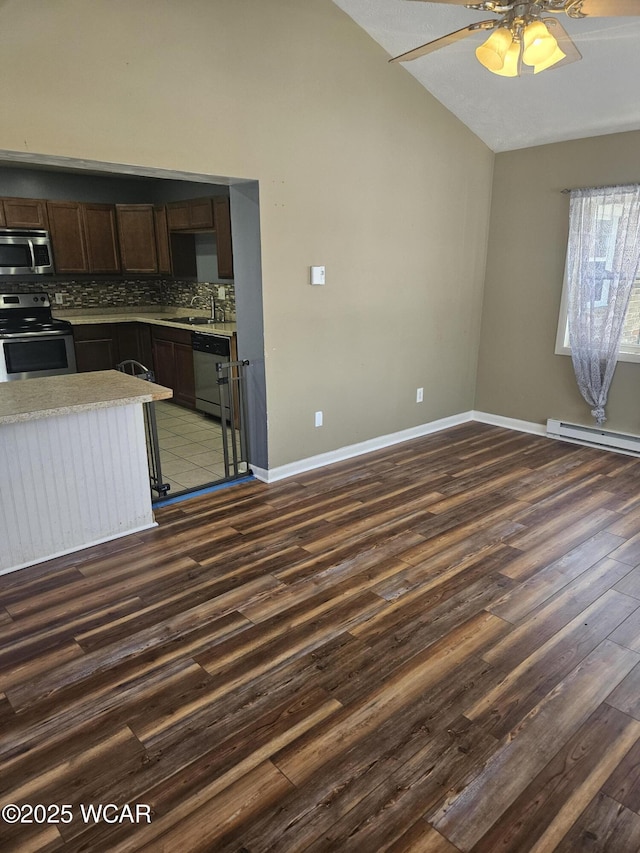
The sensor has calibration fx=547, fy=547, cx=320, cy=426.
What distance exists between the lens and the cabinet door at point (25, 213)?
585 centimetres

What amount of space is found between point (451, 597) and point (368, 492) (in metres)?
1.31

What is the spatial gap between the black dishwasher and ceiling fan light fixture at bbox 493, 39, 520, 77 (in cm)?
310

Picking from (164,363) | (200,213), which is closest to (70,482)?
(164,363)

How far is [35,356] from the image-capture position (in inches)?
224

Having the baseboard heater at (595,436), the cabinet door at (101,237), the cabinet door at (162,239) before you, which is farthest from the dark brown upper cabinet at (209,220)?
the baseboard heater at (595,436)

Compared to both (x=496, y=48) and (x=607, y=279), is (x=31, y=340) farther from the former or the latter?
(x=607, y=279)

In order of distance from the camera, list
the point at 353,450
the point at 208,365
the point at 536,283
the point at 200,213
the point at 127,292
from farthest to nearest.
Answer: the point at 127,292 → the point at 200,213 → the point at 208,365 → the point at 536,283 → the point at 353,450

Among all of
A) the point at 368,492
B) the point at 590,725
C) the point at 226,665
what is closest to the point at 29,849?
the point at 226,665

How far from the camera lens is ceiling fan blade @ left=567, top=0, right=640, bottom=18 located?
2057 millimetres

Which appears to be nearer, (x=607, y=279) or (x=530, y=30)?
(x=530, y=30)

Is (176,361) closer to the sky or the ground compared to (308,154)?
closer to the ground

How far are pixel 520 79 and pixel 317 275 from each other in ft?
6.71

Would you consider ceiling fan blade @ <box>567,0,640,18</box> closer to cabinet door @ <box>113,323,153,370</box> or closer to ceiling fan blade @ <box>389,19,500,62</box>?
ceiling fan blade @ <box>389,19,500,62</box>

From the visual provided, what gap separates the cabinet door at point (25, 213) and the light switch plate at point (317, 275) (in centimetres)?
386
